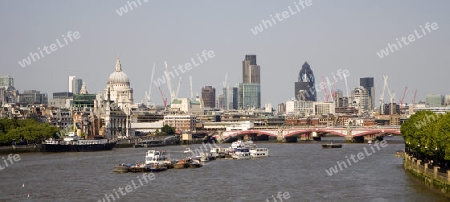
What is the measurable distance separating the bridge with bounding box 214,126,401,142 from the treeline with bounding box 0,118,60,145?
3253cm

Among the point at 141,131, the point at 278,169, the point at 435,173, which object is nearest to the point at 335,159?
the point at 278,169

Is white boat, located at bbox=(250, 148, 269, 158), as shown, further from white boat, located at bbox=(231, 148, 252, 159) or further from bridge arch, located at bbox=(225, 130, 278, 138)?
bridge arch, located at bbox=(225, 130, 278, 138)

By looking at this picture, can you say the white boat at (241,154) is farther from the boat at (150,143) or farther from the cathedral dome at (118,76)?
the cathedral dome at (118,76)

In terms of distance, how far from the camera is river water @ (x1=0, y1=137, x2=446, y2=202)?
43781 mm

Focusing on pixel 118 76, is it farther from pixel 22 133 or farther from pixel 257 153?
pixel 257 153

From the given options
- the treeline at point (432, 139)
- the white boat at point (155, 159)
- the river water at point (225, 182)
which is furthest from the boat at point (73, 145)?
the treeline at point (432, 139)

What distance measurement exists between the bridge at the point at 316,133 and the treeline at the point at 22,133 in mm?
32531

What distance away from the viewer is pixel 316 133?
129250 millimetres

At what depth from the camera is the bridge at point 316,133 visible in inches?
4306

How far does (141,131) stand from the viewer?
14888cm

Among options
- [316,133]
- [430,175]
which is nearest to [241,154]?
[430,175]

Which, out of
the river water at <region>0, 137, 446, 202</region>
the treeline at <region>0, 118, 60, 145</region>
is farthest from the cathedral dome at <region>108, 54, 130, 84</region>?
the river water at <region>0, 137, 446, 202</region>

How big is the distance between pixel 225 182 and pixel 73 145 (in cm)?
4337

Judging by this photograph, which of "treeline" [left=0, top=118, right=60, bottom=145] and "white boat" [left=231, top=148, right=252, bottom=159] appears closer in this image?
"white boat" [left=231, top=148, right=252, bottom=159]
